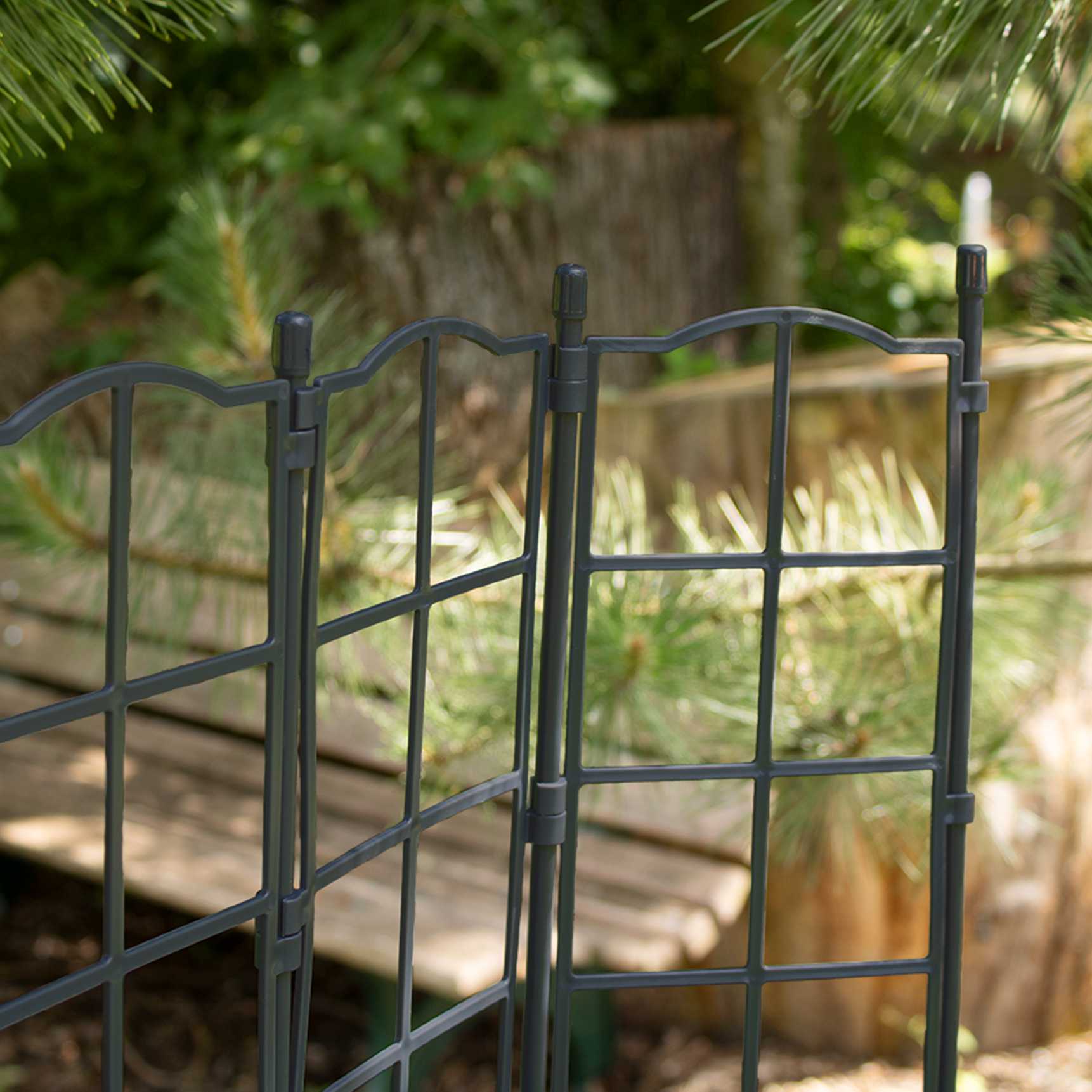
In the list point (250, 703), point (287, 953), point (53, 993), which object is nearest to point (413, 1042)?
point (287, 953)

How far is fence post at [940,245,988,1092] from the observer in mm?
1426

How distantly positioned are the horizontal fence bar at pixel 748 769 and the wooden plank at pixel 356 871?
2.39 ft

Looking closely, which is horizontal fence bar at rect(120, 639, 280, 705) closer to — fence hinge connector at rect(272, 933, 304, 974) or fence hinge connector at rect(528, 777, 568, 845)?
fence hinge connector at rect(272, 933, 304, 974)

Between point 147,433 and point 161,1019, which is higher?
point 147,433

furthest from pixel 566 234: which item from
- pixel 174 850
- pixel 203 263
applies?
pixel 174 850

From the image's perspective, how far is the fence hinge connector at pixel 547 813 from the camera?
1.38 metres

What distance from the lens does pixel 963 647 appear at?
1.49 metres

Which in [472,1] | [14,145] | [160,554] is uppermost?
[472,1]

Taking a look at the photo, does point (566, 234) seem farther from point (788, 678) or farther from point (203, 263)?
point (788, 678)

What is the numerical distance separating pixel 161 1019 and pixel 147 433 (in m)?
1.60

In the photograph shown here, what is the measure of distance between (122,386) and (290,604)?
236 mm

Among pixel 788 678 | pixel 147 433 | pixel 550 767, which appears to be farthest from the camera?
pixel 147 433

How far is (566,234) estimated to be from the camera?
378 cm

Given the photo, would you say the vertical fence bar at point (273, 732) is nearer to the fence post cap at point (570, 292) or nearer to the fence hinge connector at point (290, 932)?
the fence hinge connector at point (290, 932)
